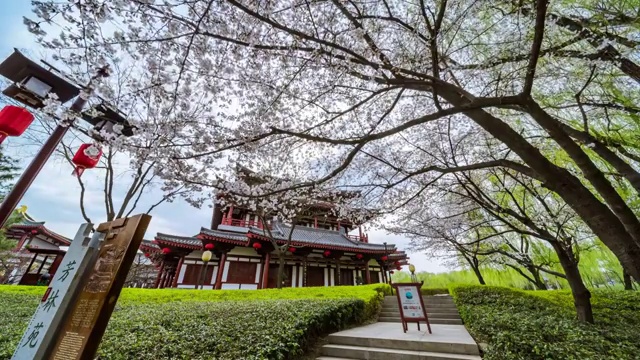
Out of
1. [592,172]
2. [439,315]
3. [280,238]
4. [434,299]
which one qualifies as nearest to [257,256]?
[280,238]

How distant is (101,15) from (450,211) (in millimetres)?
10828

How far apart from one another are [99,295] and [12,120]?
297cm

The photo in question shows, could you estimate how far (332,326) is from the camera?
5.86 m

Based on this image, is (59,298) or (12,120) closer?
(59,298)

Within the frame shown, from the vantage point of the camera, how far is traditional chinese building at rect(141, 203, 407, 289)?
14391 mm

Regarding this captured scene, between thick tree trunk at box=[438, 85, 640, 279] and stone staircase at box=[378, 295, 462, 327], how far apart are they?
5.93 meters

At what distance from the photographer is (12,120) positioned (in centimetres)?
326

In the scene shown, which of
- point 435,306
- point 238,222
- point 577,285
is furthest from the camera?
point 238,222

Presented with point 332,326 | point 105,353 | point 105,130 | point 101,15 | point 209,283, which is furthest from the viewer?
point 209,283

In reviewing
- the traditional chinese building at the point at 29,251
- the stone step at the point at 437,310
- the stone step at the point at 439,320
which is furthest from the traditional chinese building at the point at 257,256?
the traditional chinese building at the point at 29,251

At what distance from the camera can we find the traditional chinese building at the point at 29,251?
48.4 feet

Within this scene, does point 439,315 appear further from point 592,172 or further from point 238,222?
point 238,222

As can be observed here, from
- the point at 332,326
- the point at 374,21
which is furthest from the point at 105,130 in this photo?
the point at 332,326

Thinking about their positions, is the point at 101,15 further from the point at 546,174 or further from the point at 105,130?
the point at 546,174
